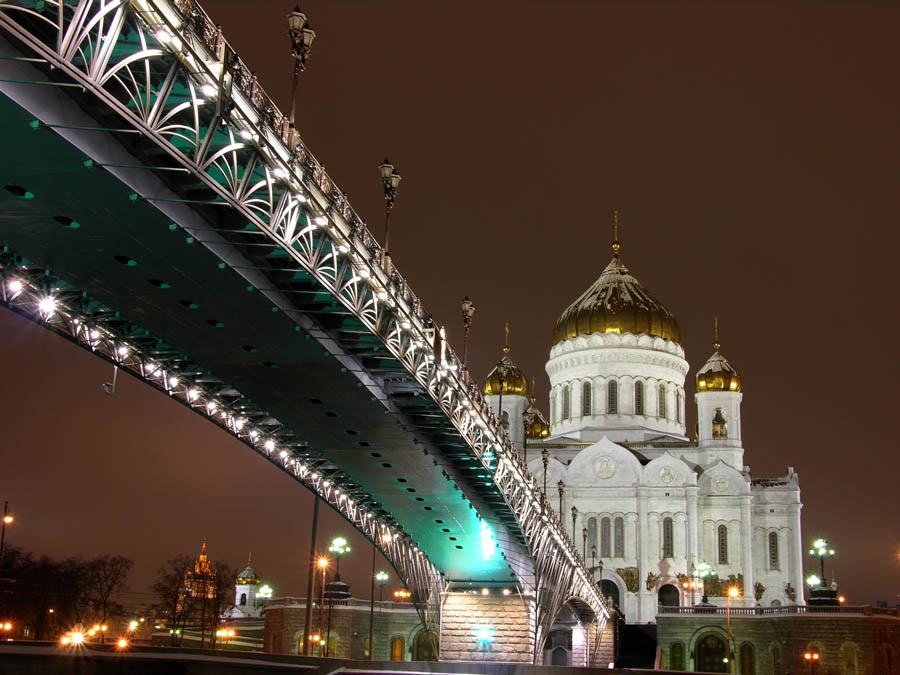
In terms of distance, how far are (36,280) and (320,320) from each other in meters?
6.36

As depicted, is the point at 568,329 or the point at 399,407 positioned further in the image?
the point at 568,329

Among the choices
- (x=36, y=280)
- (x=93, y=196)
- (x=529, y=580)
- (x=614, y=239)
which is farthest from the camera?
(x=614, y=239)

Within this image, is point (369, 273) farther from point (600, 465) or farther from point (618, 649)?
point (600, 465)

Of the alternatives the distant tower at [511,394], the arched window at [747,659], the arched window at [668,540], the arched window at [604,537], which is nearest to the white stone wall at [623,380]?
the distant tower at [511,394]

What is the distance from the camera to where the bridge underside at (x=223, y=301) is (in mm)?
17172

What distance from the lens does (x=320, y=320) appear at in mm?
24875

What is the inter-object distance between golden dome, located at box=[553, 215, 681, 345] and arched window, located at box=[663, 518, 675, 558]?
17.1 m

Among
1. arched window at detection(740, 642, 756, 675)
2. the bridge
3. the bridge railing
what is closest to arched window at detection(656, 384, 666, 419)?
arched window at detection(740, 642, 756, 675)

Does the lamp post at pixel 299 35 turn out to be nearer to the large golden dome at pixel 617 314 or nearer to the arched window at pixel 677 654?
the arched window at pixel 677 654

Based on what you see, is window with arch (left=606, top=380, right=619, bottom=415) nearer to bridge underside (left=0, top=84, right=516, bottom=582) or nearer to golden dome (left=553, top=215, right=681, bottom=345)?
golden dome (left=553, top=215, right=681, bottom=345)

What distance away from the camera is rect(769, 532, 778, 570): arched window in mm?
81938

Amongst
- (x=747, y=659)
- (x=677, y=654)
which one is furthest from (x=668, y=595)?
(x=747, y=659)

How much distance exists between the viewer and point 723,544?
267 ft

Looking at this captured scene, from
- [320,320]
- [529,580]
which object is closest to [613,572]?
[529,580]
